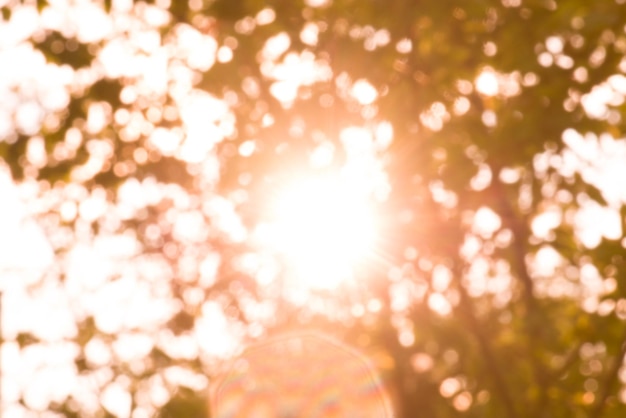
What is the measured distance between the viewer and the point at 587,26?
12.0ft

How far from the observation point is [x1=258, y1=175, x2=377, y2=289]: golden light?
5914 mm

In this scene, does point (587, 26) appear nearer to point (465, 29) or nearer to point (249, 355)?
point (465, 29)

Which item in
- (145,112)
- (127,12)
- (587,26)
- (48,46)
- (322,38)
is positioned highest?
(587,26)

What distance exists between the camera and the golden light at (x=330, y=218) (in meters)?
5.91

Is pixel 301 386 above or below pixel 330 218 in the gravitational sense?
below

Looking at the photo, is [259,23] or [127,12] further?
[127,12]

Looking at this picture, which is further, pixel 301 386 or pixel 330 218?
pixel 301 386

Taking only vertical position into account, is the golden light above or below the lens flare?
above

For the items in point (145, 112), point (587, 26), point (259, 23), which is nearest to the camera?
point (587, 26)

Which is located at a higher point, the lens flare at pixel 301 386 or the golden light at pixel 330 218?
the golden light at pixel 330 218

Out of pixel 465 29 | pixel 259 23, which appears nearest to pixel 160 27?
pixel 259 23

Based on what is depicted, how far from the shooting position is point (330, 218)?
5.95 meters

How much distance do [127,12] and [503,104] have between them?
2834mm

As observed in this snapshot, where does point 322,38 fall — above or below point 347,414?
above
